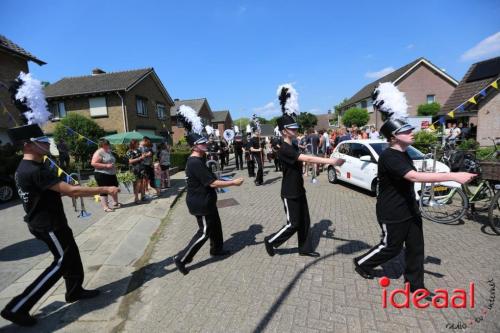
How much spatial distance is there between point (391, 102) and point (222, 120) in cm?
5686

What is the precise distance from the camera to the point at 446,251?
4.40 m

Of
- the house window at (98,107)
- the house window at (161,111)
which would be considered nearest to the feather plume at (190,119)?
the house window at (98,107)

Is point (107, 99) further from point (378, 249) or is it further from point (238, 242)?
point (378, 249)

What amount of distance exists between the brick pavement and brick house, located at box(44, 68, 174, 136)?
18958 mm

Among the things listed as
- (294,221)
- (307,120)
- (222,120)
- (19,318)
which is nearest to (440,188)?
(294,221)

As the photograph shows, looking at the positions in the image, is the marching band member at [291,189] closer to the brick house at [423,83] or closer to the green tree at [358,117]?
the brick house at [423,83]

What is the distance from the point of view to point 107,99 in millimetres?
22656

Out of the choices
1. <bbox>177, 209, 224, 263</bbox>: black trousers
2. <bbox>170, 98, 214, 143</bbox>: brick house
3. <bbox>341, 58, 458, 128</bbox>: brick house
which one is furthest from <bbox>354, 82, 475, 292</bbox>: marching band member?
<bbox>170, 98, 214, 143</bbox>: brick house

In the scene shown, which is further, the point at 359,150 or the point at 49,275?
the point at 359,150

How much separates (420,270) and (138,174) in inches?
Result: 283

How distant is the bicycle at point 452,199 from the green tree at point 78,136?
59.9ft

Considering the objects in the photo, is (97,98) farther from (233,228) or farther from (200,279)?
(200,279)

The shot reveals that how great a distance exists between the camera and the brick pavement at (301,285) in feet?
9.53

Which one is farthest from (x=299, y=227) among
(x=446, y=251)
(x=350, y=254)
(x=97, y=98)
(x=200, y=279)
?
(x=97, y=98)
